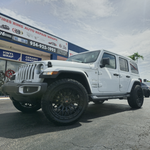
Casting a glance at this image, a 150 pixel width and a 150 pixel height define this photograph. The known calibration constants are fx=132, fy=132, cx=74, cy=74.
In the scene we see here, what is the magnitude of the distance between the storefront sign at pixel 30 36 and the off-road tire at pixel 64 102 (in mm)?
8077

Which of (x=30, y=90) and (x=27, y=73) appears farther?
(x=27, y=73)

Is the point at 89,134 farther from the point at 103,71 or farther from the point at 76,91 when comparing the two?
the point at 103,71

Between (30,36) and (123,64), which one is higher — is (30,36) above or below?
above

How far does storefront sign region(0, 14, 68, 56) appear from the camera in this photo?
887cm

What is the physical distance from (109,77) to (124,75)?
100 cm

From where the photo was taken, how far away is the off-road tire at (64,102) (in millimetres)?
2406

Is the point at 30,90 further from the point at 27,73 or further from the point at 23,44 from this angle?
the point at 23,44

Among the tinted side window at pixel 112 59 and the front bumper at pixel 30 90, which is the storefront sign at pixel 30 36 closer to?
the tinted side window at pixel 112 59

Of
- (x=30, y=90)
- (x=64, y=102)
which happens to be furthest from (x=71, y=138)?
(x=30, y=90)

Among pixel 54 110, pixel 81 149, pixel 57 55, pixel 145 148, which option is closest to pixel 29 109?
pixel 54 110

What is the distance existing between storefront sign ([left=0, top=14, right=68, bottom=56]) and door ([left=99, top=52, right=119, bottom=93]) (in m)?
7.73

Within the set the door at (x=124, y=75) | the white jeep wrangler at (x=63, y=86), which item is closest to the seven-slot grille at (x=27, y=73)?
the white jeep wrangler at (x=63, y=86)

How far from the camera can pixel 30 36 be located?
10289mm

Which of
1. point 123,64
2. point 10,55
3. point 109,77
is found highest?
point 10,55
